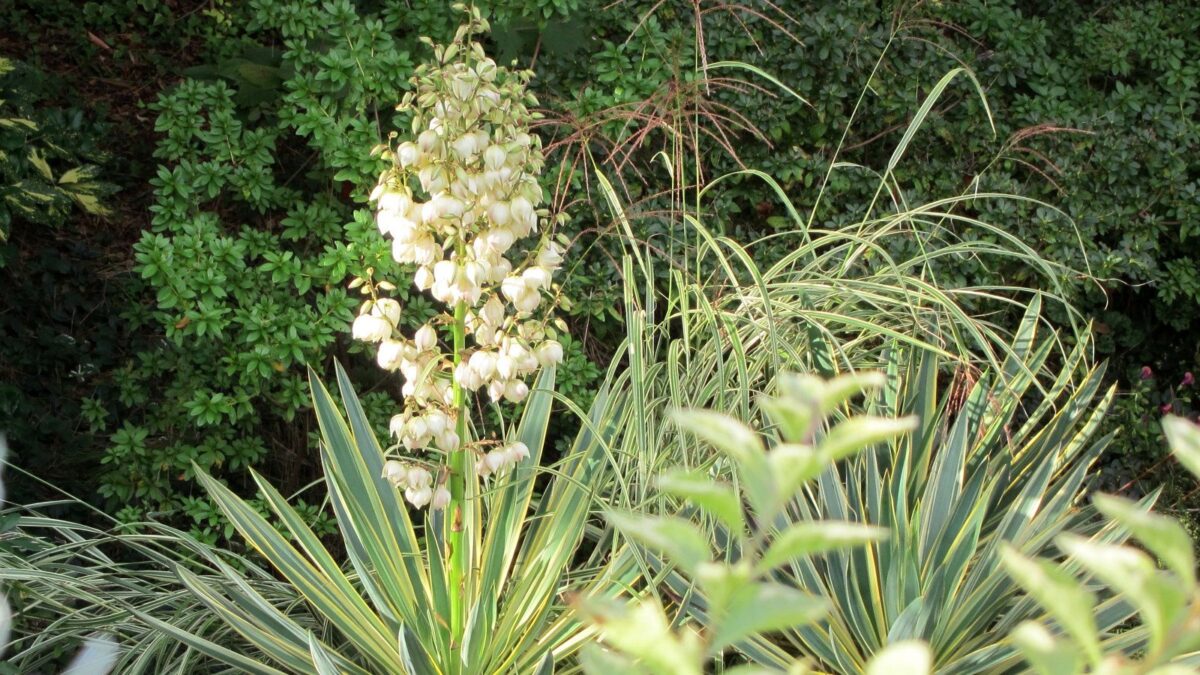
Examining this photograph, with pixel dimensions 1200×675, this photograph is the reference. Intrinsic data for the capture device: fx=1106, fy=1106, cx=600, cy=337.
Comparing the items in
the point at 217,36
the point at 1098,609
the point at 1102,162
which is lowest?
the point at 1098,609

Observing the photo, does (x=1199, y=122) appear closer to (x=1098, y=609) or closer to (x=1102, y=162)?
(x=1102, y=162)

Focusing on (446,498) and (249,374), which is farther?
(249,374)

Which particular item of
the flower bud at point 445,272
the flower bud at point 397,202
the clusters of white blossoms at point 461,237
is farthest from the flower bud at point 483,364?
the flower bud at point 397,202

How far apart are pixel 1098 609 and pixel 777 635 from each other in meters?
0.60

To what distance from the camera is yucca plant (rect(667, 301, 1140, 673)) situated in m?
1.98

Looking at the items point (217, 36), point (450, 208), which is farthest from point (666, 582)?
point (217, 36)

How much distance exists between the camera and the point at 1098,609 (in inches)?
77.6

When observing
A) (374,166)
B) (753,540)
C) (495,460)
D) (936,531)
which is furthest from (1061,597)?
(374,166)

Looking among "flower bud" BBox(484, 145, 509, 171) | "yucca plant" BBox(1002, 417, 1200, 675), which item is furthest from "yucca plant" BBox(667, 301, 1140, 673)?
"yucca plant" BBox(1002, 417, 1200, 675)

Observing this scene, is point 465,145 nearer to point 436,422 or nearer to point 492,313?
point 492,313

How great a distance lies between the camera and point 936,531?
2295mm

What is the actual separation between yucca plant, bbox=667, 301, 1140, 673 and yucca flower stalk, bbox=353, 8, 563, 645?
0.55 m

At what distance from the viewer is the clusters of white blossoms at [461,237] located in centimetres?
166

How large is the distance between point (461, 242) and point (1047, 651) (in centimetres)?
135
